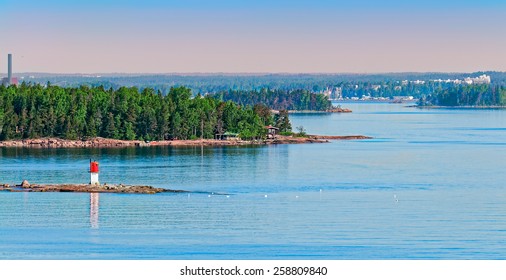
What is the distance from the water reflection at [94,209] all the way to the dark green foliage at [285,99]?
110 meters

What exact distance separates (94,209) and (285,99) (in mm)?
118081

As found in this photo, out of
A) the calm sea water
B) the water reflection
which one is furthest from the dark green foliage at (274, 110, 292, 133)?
the water reflection

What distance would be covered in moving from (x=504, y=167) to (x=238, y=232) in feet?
78.7

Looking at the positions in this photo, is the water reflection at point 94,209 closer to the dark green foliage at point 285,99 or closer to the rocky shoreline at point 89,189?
the rocky shoreline at point 89,189

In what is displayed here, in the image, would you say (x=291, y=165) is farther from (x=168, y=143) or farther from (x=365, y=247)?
(x=365, y=247)

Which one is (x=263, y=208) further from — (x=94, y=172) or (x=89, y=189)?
(x=94, y=172)

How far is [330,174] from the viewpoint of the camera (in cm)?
4491

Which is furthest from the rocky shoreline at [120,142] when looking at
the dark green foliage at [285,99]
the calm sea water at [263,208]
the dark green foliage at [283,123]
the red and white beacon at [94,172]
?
the dark green foliage at [285,99]

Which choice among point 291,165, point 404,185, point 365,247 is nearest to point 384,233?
point 365,247

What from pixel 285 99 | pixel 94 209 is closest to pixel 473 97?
pixel 285 99

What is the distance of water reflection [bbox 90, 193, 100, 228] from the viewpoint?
2983 cm

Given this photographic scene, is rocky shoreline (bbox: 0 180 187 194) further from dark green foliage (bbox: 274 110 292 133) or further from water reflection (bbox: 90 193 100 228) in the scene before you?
dark green foliage (bbox: 274 110 292 133)

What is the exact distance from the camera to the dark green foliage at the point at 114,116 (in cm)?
6400

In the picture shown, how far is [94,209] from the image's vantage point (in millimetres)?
32500
